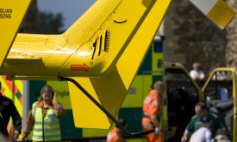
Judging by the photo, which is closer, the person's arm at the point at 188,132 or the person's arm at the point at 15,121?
the person's arm at the point at 15,121

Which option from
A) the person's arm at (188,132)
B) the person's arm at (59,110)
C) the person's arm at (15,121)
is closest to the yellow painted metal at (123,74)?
the person's arm at (15,121)

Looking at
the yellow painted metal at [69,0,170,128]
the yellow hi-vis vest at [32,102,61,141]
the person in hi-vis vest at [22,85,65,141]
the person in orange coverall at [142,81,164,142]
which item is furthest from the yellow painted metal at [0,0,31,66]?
the person in orange coverall at [142,81,164,142]

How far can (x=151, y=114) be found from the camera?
12.7 metres

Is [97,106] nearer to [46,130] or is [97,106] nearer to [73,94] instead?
[73,94]

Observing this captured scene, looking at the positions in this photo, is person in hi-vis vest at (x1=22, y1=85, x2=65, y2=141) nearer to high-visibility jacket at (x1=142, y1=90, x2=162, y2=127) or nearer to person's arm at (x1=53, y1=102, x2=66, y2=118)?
person's arm at (x1=53, y1=102, x2=66, y2=118)

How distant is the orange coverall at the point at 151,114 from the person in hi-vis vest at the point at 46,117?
1.95 meters

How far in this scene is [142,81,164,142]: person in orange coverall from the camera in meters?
12.7

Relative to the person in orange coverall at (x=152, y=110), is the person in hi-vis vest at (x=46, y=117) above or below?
above

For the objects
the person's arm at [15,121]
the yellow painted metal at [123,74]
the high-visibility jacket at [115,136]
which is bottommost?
the high-visibility jacket at [115,136]

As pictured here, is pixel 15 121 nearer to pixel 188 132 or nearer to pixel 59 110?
pixel 59 110

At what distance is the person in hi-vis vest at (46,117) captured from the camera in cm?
1088

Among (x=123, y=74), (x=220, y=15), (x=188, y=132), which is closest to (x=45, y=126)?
(x=188, y=132)

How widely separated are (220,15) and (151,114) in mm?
5977

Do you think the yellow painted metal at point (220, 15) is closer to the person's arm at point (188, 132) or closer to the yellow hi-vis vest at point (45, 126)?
the yellow hi-vis vest at point (45, 126)
